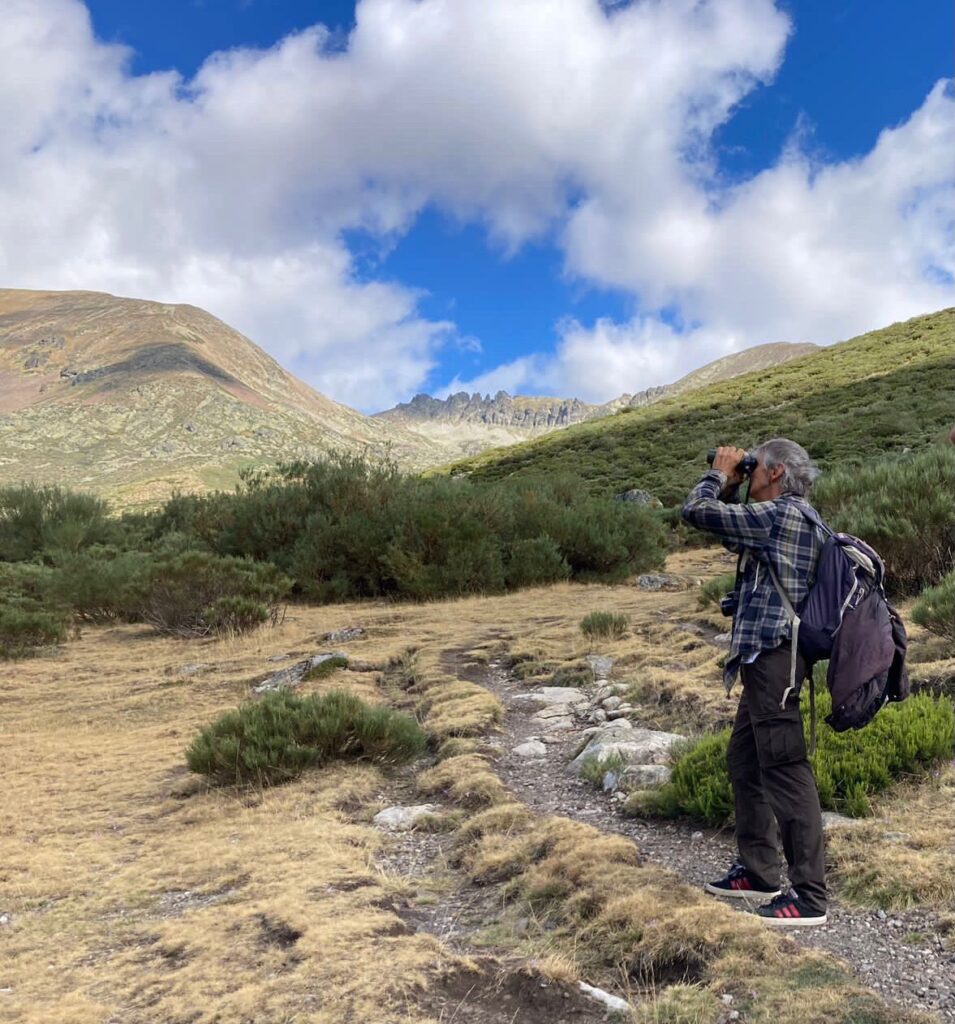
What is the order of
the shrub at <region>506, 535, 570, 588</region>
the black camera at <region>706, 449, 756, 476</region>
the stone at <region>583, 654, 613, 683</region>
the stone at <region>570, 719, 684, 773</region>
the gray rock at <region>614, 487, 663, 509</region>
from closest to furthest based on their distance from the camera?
1. the black camera at <region>706, 449, 756, 476</region>
2. the stone at <region>570, 719, 684, 773</region>
3. the stone at <region>583, 654, 613, 683</region>
4. the shrub at <region>506, 535, 570, 588</region>
5. the gray rock at <region>614, 487, 663, 509</region>

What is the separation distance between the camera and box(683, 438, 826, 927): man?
3.01 metres

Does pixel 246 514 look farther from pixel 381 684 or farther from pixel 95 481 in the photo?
pixel 95 481

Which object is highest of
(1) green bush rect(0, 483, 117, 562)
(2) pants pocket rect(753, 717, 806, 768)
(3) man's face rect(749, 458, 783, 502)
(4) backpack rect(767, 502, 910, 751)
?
(1) green bush rect(0, 483, 117, 562)

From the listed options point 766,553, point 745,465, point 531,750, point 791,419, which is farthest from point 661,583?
point 791,419

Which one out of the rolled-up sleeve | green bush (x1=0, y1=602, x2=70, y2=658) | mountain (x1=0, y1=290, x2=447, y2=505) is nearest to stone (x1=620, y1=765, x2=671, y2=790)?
the rolled-up sleeve

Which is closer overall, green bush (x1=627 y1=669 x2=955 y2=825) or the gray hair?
the gray hair

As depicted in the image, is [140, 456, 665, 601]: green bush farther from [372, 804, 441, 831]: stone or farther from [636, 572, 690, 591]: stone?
[372, 804, 441, 831]: stone

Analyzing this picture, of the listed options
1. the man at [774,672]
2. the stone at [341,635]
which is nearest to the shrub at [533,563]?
the stone at [341,635]

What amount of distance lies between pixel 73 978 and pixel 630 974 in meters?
2.12

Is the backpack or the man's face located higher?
the man's face

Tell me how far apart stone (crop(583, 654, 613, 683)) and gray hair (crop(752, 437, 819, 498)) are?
4627mm

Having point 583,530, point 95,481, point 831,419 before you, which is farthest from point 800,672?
point 95,481

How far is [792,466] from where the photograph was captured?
322cm

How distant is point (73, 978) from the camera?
2975 millimetres
